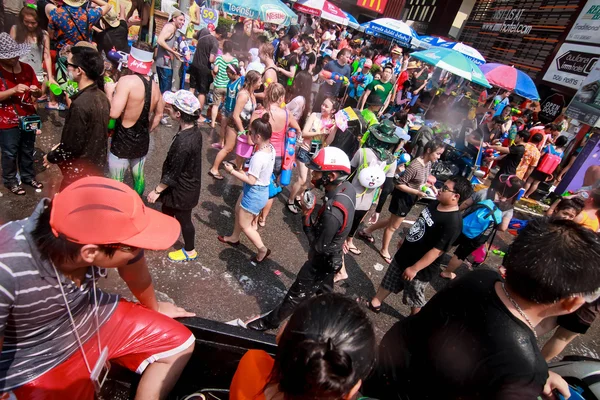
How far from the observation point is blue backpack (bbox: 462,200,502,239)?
4.27 meters

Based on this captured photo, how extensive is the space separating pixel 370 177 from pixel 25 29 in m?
5.40

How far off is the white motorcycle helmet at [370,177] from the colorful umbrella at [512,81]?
7.99 m

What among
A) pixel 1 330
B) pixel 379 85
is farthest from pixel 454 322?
pixel 379 85

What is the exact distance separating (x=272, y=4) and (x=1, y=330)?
9.77m

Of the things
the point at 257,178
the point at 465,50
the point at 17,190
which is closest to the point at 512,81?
the point at 465,50

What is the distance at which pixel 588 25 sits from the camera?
1320 cm

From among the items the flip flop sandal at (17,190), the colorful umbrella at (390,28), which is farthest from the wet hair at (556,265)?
the colorful umbrella at (390,28)

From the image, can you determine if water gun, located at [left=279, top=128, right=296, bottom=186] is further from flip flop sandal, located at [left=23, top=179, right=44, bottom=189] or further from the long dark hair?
the long dark hair

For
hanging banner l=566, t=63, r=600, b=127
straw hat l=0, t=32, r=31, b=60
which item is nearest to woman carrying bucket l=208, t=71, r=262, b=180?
straw hat l=0, t=32, r=31, b=60

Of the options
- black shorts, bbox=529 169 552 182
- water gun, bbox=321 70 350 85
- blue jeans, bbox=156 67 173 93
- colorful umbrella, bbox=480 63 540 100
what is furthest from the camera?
colorful umbrella, bbox=480 63 540 100

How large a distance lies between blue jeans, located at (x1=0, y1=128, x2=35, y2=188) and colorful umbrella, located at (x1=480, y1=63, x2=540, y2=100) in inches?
436

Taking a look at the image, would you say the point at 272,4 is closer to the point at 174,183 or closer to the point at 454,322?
the point at 174,183

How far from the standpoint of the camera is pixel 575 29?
13875 mm

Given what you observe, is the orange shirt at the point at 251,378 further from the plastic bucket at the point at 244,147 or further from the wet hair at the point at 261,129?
the plastic bucket at the point at 244,147
